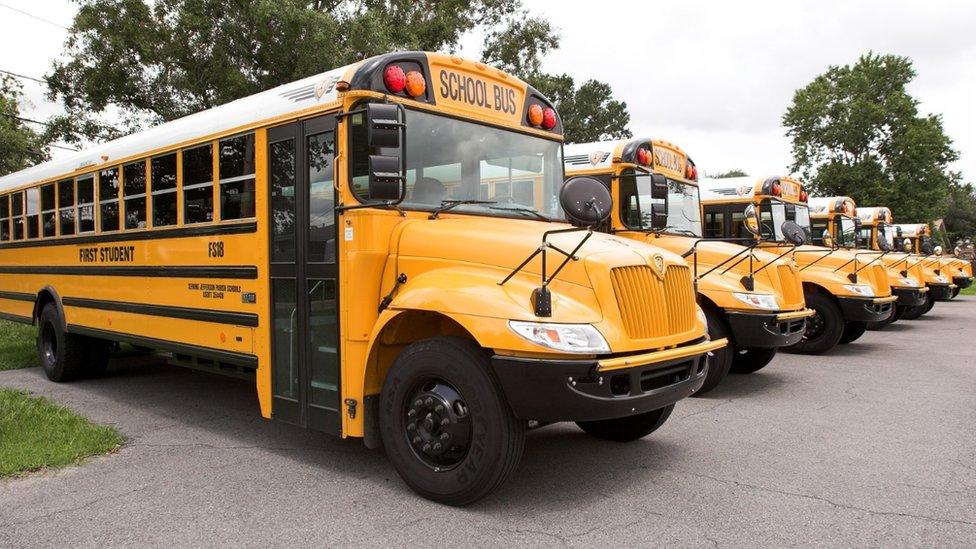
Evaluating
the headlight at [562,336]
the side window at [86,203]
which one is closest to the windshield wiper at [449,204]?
the headlight at [562,336]

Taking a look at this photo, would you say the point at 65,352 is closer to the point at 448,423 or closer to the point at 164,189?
the point at 164,189

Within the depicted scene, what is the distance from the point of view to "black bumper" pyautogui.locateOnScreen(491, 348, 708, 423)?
321cm

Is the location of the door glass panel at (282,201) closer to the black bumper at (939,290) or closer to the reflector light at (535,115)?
the reflector light at (535,115)

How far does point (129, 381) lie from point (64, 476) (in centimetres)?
355

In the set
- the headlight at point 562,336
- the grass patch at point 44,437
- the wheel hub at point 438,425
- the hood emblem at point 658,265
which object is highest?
the hood emblem at point 658,265

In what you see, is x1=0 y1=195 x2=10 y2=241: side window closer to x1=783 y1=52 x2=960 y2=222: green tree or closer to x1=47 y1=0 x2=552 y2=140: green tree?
x1=47 y1=0 x2=552 y2=140: green tree

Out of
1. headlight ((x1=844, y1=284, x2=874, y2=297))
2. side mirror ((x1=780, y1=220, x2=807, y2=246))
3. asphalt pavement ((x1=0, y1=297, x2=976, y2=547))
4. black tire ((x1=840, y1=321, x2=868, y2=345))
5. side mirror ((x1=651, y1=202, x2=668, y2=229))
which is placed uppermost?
side mirror ((x1=651, y1=202, x2=668, y2=229))

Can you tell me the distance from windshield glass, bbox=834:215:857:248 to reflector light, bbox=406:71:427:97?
12.3 m

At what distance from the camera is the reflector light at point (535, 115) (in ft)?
15.6

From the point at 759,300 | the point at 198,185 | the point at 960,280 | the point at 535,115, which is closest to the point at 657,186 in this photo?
the point at 759,300

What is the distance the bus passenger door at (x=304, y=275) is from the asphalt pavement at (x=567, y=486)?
1.50ft

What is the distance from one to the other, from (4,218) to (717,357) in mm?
8459

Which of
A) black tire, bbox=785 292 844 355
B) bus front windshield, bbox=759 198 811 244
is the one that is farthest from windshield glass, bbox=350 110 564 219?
bus front windshield, bbox=759 198 811 244

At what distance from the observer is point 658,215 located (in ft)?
23.1
